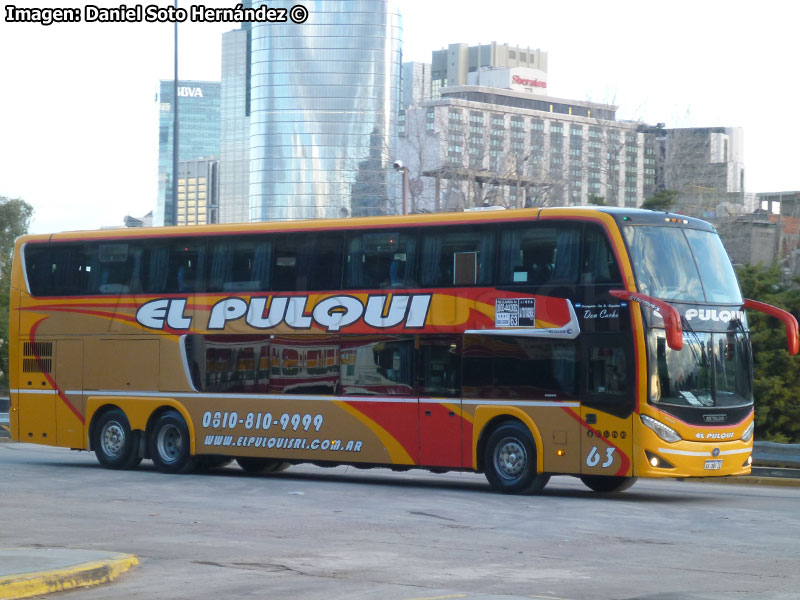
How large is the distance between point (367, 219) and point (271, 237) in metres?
1.78

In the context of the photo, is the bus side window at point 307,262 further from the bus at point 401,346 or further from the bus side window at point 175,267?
the bus side window at point 175,267

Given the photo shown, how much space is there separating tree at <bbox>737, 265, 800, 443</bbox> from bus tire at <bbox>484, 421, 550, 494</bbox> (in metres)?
8.81

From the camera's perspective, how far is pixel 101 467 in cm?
2255

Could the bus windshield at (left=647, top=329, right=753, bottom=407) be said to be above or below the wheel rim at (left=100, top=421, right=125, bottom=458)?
above

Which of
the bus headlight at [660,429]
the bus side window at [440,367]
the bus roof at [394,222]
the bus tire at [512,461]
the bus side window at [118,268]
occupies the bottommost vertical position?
the bus tire at [512,461]

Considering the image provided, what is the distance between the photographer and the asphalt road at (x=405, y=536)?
31.4ft

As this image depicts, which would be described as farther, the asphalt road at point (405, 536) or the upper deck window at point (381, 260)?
the upper deck window at point (381, 260)

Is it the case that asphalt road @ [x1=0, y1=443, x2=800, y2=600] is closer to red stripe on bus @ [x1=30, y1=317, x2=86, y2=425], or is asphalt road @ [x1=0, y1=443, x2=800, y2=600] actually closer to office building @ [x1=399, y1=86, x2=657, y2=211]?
red stripe on bus @ [x1=30, y1=317, x2=86, y2=425]

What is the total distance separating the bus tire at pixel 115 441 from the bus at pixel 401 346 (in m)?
0.04

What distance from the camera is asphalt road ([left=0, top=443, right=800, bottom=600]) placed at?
31.4 ft

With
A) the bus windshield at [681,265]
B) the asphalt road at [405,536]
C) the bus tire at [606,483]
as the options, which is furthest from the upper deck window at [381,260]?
the bus tire at [606,483]

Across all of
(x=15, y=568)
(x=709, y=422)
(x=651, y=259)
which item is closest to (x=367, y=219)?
(x=651, y=259)

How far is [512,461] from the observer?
703 inches

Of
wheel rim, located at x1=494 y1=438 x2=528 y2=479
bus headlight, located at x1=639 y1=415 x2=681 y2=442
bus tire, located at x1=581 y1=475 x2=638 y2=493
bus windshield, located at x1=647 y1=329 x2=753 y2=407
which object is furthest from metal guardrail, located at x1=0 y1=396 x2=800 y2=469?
wheel rim, located at x1=494 y1=438 x2=528 y2=479
